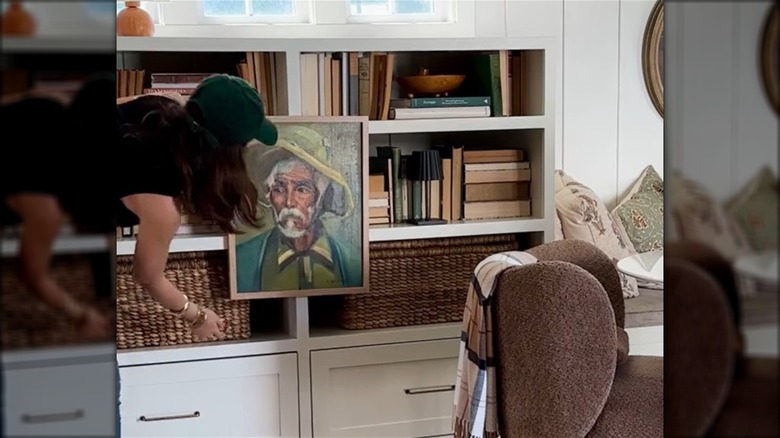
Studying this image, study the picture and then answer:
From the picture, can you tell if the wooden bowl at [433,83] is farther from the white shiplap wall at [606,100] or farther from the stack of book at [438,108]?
the white shiplap wall at [606,100]

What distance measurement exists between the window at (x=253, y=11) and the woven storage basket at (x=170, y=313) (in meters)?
0.88

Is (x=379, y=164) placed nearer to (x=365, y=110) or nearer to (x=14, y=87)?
(x=365, y=110)

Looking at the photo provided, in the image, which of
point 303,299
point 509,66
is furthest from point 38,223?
point 509,66

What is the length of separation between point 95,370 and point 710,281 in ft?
0.64

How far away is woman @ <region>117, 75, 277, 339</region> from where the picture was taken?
5.57 ft

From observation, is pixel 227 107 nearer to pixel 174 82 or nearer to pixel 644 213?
pixel 174 82

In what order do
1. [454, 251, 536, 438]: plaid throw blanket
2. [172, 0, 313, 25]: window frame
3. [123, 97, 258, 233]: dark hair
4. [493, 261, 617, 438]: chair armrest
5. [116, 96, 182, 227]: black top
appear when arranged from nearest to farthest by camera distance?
[116, 96, 182, 227]: black top < [123, 97, 258, 233]: dark hair < [493, 261, 617, 438]: chair armrest < [454, 251, 536, 438]: plaid throw blanket < [172, 0, 313, 25]: window frame

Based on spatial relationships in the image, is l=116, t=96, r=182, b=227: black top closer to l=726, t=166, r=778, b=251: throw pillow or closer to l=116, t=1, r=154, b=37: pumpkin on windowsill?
l=116, t=1, r=154, b=37: pumpkin on windowsill

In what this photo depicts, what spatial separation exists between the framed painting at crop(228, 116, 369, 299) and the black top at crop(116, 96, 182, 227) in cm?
100

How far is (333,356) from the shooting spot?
9.69 ft

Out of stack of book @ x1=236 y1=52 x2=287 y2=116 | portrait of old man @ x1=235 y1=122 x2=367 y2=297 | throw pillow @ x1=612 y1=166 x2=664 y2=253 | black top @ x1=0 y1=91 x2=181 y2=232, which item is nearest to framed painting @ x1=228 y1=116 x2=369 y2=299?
portrait of old man @ x1=235 y1=122 x2=367 y2=297

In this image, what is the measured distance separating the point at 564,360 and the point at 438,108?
1168mm

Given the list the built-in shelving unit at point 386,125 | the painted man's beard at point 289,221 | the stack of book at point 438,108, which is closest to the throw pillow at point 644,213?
the built-in shelving unit at point 386,125

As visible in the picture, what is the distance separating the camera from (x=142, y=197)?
180 centimetres
